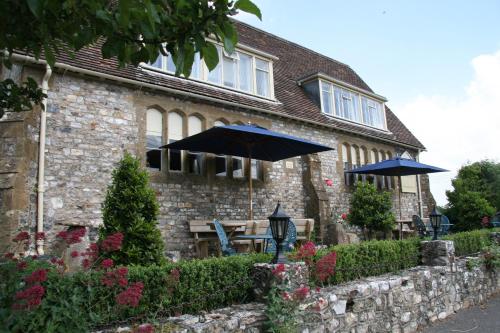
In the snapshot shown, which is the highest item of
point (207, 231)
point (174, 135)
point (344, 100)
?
point (344, 100)

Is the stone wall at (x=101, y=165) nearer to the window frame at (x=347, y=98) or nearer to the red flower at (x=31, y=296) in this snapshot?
the window frame at (x=347, y=98)

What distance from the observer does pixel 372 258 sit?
7.52 meters

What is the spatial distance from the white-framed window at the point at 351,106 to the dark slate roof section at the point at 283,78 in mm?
446

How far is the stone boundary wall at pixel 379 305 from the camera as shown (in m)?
4.65

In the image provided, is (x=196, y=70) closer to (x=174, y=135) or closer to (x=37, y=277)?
(x=174, y=135)

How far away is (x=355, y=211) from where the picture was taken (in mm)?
15641

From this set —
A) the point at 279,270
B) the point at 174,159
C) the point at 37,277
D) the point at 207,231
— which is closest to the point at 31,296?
the point at 37,277

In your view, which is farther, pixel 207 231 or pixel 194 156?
pixel 194 156

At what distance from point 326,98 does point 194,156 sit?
7.78 m

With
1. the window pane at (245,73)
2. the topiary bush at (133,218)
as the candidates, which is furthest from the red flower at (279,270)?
the window pane at (245,73)

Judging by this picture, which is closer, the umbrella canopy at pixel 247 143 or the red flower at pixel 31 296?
the red flower at pixel 31 296

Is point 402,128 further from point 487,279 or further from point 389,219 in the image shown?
point 487,279

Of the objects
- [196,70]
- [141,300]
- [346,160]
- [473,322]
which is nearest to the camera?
[141,300]

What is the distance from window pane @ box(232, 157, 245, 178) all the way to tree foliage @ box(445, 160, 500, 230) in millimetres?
12383
